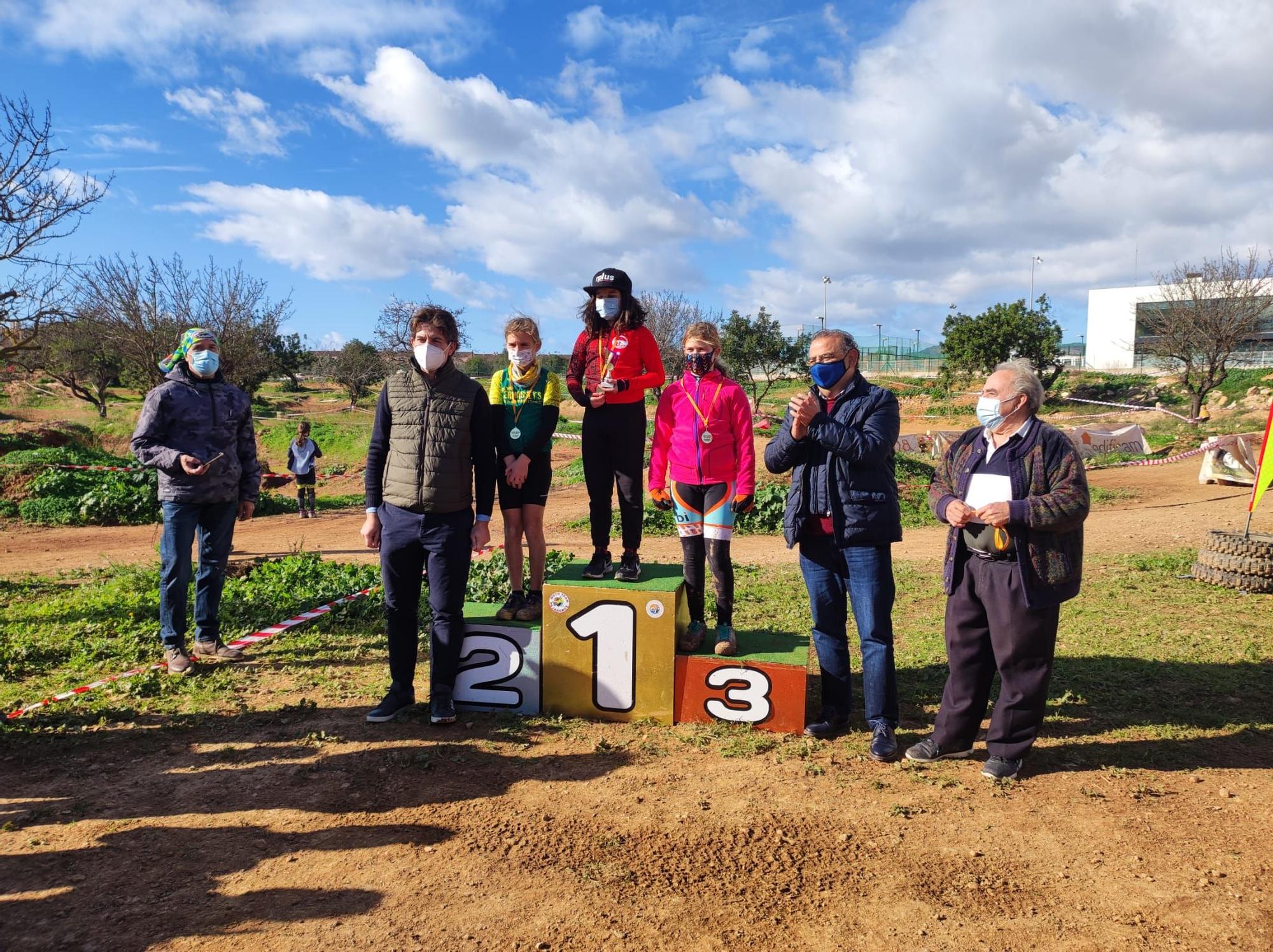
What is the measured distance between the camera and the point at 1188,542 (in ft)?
34.8

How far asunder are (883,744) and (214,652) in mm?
4617

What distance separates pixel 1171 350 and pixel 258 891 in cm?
3905

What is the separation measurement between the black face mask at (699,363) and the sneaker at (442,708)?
233 centimetres

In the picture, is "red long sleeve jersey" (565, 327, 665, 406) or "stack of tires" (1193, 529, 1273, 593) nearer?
"red long sleeve jersey" (565, 327, 665, 406)

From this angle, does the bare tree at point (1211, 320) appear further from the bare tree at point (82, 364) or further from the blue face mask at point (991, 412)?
the bare tree at point (82, 364)

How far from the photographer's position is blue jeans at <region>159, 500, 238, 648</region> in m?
5.42

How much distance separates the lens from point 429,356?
174 inches

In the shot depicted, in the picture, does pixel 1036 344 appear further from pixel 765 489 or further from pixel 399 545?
pixel 399 545

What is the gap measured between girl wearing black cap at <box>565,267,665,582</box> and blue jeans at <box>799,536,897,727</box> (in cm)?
110

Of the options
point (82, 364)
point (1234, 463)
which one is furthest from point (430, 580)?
point (82, 364)

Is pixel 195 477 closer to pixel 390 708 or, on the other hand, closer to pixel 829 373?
pixel 390 708

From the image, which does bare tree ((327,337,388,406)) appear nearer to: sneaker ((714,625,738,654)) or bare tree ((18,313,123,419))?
bare tree ((18,313,123,419))

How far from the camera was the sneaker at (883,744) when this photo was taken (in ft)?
13.7

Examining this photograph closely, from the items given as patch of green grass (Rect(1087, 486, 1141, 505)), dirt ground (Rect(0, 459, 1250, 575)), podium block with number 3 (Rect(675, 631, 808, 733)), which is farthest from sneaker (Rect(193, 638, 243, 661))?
patch of green grass (Rect(1087, 486, 1141, 505))
